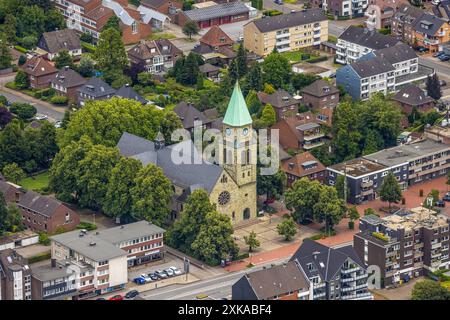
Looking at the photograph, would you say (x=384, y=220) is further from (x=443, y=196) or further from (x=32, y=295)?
(x=32, y=295)

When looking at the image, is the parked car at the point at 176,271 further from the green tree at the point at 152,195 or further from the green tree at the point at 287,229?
the green tree at the point at 287,229

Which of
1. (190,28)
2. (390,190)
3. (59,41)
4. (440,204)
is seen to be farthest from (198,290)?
(190,28)

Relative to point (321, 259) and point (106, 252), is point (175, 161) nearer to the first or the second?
point (106, 252)

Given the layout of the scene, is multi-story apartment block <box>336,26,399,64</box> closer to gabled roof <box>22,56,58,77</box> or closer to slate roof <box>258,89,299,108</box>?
slate roof <box>258,89,299,108</box>

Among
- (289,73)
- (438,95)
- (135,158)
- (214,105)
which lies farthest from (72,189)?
(438,95)

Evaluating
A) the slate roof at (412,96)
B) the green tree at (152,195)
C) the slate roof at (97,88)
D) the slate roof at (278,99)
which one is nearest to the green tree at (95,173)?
the green tree at (152,195)

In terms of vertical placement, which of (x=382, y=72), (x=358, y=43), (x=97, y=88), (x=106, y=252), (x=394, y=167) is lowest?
(x=394, y=167)

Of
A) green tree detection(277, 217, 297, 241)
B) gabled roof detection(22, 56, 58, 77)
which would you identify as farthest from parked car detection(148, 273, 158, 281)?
gabled roof detection(22, 56, 58, 77)
